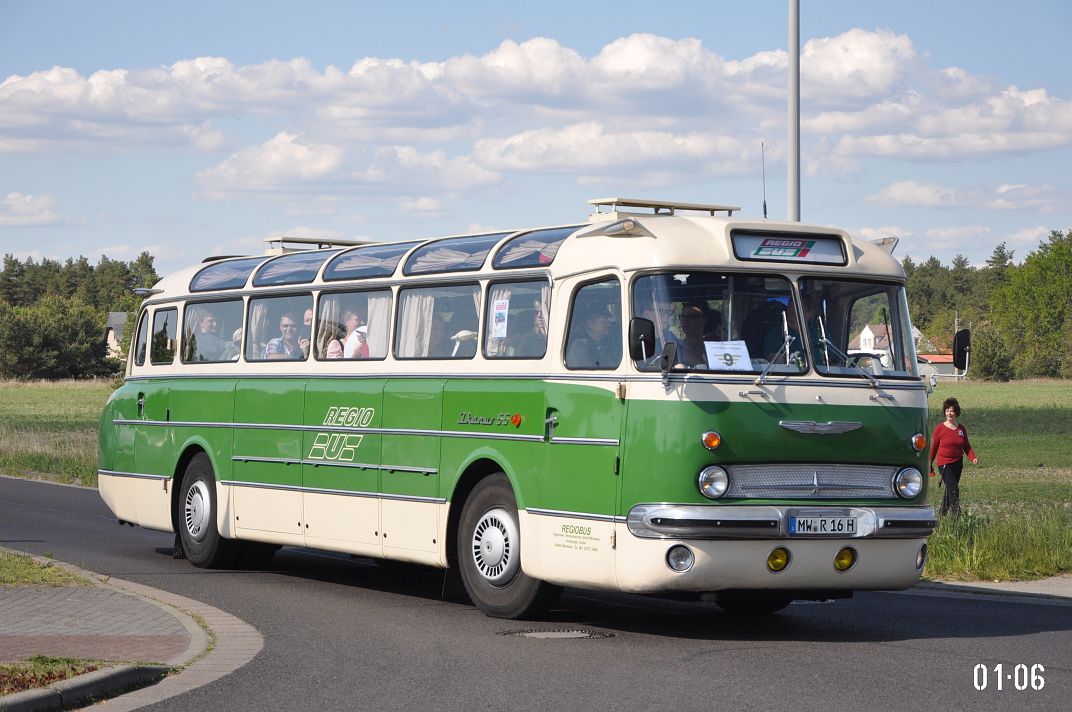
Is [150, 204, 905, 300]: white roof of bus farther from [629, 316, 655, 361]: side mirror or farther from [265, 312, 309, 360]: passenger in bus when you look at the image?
[265, 312, 309, 360]: passenger in bus

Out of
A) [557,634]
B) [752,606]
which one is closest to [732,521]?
[557,634]

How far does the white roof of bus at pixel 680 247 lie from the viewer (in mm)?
11445

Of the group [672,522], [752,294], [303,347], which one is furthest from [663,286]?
[303,347]

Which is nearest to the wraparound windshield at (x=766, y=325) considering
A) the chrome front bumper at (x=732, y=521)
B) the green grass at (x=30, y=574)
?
the chrome front bumper at (x=732, y=521)

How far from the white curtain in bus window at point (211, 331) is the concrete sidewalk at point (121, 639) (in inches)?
146

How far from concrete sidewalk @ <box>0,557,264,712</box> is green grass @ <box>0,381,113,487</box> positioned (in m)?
18.2

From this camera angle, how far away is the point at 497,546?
495 inches

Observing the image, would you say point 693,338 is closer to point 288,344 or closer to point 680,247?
point 680,247

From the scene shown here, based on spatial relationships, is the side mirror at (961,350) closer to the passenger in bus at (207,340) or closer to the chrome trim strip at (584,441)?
the chrome trim strip at (584,441)

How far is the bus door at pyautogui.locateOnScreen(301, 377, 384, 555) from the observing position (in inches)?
564

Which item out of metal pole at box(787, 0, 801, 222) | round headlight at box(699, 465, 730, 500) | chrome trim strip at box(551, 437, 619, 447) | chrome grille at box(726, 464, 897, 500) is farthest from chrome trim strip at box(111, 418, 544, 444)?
metal pole at box(787, 0, 801, 222)

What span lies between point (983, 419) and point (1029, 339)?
9585cm

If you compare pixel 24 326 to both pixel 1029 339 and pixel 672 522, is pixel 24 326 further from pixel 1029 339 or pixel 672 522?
pixel 672 522
